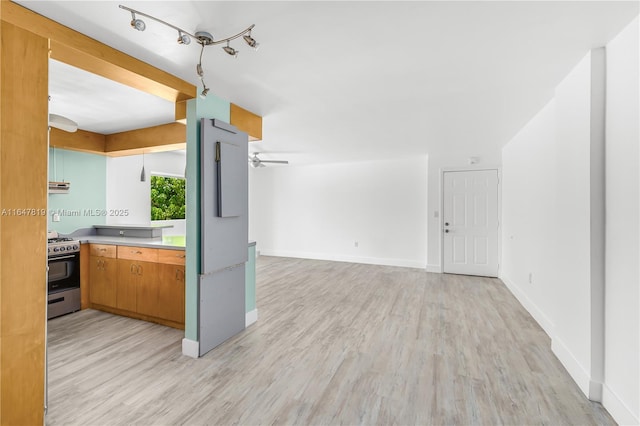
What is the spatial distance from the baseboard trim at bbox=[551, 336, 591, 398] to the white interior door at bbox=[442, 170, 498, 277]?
10.6 ft

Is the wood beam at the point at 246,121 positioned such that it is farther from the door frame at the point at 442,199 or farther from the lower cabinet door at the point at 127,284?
the door frame at the point at 442,199

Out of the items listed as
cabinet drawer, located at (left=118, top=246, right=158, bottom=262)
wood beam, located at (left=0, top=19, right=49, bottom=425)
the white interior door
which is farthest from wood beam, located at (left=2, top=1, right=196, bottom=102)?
the white interior door

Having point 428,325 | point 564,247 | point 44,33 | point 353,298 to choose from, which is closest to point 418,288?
point 353,298

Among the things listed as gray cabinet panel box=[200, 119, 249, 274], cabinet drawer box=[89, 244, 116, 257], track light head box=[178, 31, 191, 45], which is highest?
track light head box=[178, 31, 191, 45]

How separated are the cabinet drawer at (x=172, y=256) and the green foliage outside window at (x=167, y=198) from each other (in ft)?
9.49

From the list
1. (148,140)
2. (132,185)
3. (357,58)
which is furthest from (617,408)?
(132,185)

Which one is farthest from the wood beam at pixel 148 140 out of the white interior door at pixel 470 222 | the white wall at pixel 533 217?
the white interior door at pixel 470 222

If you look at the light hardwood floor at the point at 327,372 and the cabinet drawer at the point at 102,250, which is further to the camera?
the cabinet drawer at the point at 102,250

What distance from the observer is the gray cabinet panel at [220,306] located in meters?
2.71

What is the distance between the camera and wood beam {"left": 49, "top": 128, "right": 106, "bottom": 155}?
394 cm

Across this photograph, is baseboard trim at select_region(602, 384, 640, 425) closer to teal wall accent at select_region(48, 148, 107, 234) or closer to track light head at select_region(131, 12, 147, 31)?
track light head at select_region(131, 12, 147, 31)

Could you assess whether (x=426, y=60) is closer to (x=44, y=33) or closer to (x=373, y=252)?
(x=44, y=33)

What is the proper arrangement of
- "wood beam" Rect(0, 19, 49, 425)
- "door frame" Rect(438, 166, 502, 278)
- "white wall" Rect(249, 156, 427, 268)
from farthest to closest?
1. "white wall" Rect(249, 156, 427, 268)
2. "door frame" Rect(438, 166, 502, 278)
3. "wood beam" Rect(0, 19, 49, 425)

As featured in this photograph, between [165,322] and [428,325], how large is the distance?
3.04m
